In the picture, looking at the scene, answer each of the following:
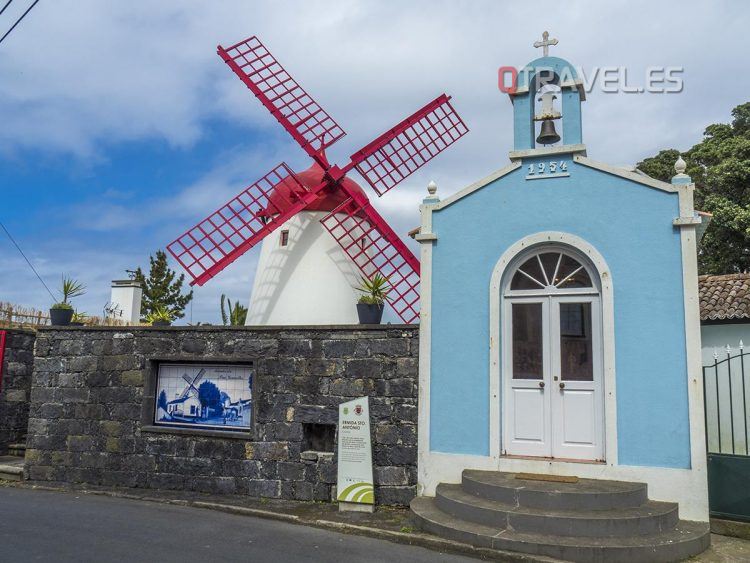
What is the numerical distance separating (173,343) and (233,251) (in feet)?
7.11

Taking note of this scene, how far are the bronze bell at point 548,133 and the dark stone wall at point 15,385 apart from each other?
399 inches

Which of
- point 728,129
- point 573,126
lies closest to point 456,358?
point 573,126

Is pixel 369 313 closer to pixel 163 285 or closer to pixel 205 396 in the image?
pixel 205 396

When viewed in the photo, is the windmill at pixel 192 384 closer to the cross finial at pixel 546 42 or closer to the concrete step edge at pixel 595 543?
the concrete step edge at pixel 595 543

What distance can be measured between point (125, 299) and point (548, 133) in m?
10.8

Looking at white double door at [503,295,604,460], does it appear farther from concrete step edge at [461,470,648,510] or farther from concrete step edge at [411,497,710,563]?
concrete step edge at [411,497,710,563]

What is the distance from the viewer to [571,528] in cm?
577

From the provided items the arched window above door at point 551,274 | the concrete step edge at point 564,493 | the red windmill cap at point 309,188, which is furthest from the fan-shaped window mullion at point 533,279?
the red windmill cap at point 309,188

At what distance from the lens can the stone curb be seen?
5.62 meters

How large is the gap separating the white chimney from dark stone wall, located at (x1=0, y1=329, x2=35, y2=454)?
2.59 meters

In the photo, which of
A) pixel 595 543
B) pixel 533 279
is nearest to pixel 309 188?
pixel 533 279

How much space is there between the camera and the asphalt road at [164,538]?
5699 millimetres

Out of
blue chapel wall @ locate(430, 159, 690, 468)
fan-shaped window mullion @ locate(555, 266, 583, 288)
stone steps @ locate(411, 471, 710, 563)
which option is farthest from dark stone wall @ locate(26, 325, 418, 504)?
fan-shaped window mullion @ locate(555, 266, 583, 288)

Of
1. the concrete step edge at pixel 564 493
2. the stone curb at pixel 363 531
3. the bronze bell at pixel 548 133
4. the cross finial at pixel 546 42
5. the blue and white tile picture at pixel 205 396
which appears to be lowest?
the stone curb at pixel 363 531
